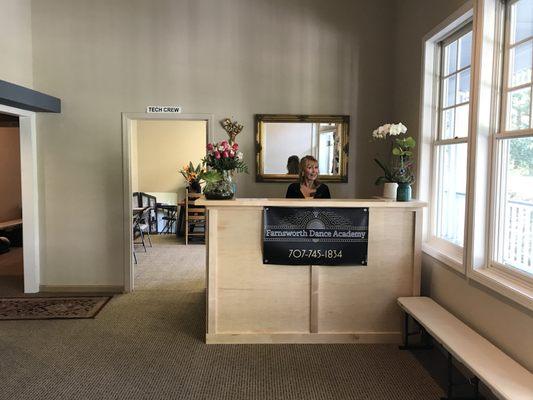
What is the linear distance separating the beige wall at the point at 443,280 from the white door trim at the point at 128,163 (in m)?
2.05

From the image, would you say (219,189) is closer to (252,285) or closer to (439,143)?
(252,285)

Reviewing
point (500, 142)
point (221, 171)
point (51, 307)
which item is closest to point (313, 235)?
point (221, 171)

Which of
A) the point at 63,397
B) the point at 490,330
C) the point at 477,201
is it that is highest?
the point at 477,201

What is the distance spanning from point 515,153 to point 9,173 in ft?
27.4

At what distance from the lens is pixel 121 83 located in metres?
4.68

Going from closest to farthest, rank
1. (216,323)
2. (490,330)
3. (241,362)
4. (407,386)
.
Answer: (490,330), (407,386), (241,362), (216,323)

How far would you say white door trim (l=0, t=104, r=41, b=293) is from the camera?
15.3 ft

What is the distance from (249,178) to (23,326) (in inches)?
102

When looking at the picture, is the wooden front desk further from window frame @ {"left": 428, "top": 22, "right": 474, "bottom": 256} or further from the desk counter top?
window frame @ {"left": 428, "top": 22, "right": 474, "bottom": 256}

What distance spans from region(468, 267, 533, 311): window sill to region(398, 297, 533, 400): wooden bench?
33 centimetres

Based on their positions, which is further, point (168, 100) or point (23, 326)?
point (168, 100)

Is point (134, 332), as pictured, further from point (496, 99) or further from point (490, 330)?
point (496, 99)

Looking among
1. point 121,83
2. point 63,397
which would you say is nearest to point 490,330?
point 63,397

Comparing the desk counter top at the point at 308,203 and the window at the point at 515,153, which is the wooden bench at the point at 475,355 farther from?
the desk counter top at the point at 308,203
